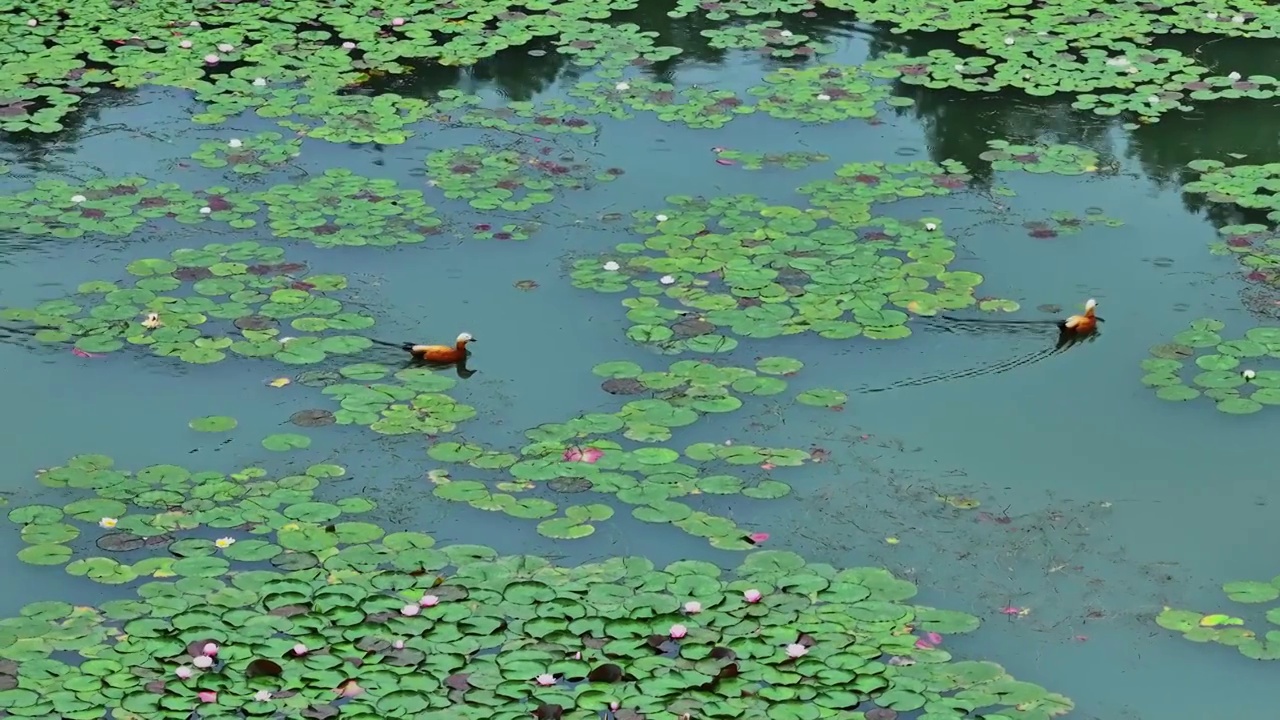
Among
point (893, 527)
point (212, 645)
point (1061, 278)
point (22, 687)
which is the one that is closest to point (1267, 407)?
point (1061, 278)

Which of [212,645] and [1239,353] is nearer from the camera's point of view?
[212,645]

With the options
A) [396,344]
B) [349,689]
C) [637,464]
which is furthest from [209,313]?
[349,689]

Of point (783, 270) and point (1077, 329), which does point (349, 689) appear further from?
point (1077, 329)

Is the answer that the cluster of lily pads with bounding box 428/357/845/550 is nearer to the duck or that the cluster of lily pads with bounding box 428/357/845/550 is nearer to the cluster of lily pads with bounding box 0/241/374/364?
the duck

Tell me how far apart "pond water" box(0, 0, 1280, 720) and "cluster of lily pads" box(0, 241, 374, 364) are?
0.02 meters

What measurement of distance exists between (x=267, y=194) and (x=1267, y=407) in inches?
185

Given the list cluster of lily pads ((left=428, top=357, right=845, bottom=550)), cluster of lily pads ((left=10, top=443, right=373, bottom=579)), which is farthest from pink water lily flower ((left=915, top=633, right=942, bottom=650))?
cluster of lily pads ((left=10, top=443, right=373, bottom=579))

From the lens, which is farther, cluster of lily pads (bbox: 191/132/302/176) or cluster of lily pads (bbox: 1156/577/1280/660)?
cluster of lily pads (bbox: 191/132/302/176)

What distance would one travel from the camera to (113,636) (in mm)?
4922

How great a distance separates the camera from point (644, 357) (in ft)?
21.7

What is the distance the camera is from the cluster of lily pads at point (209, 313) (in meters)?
6.62

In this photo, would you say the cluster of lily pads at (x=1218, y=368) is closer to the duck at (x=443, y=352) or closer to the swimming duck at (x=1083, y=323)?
the swimming duck at (x=1083, y=323)

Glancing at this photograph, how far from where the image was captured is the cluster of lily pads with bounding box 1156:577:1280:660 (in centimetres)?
495

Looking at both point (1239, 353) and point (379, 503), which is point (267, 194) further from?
point (1239, 353)
